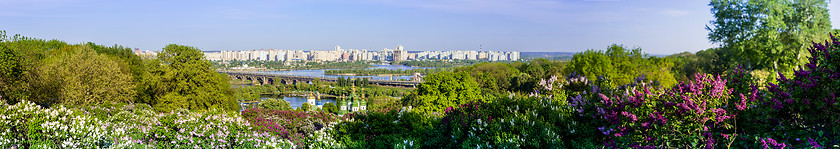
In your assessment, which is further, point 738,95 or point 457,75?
point 457,75

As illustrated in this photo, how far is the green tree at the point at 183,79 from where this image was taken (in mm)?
16062

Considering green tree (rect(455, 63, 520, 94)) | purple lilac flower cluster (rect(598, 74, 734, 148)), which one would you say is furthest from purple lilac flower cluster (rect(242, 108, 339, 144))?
green tree (rect(455, 63, 520, 94))

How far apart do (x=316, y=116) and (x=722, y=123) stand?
8.21 m

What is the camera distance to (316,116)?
11.0 m

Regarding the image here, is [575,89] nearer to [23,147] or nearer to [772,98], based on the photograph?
[772,98]

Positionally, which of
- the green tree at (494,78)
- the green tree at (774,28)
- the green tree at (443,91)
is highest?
the green tree at (774,28)

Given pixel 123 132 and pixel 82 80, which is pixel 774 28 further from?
pixel 82 80

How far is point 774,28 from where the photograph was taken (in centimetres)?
1705

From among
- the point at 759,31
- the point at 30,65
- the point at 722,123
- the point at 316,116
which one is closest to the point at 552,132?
the point at 722,123

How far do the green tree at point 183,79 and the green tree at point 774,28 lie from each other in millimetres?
18891

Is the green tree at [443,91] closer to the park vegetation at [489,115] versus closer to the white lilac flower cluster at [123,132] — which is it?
the park vegetation at [489,115]

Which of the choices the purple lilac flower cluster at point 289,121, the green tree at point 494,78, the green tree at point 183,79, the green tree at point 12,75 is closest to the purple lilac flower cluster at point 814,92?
the purple lilac flower cluster at point 289,121

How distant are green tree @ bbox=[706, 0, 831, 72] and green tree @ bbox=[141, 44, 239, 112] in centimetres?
1889

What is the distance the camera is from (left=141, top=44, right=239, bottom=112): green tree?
52.7ft
